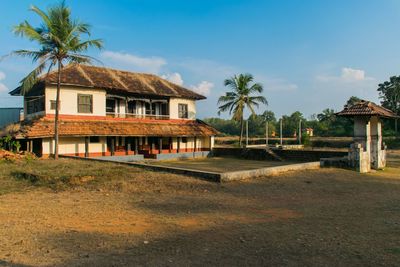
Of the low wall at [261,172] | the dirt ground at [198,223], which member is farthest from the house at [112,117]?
the low wall at [261,172]

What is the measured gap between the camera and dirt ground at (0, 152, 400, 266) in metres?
4.82

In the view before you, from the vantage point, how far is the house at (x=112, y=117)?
21.0 meters

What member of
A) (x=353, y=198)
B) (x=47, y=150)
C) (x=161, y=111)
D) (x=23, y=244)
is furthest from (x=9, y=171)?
(x=161, y=111)

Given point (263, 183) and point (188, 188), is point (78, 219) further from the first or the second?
point (263, 183)

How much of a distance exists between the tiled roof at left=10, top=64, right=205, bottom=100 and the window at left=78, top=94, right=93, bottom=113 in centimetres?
96

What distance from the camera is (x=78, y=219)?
7.03 meters

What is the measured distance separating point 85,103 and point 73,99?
887mm

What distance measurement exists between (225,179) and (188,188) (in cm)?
160

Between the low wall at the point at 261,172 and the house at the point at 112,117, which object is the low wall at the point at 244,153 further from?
the low wall at the point at 261,172

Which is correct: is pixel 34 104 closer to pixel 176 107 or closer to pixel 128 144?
pixel 128 144

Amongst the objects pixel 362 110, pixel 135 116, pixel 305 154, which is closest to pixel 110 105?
pixel 135 116

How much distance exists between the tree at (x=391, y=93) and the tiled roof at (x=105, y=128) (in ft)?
106

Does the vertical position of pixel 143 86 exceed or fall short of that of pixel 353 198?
it exceeds it

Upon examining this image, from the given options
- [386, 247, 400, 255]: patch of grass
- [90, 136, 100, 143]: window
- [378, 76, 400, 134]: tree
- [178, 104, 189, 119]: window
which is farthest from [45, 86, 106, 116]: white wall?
[378, 76, 400, 134]: tree
